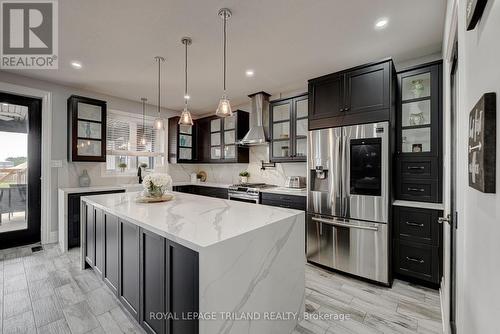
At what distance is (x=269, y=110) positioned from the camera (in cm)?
393

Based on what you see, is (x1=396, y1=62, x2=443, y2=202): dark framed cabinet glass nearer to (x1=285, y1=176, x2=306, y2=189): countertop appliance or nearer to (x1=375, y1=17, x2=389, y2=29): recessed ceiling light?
(x1=375, y1=17, x2=389, y2=29): recessed ceiling light

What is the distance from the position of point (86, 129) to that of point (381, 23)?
14.9 ft

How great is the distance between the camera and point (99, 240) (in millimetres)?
2346

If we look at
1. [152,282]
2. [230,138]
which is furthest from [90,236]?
[230,138]

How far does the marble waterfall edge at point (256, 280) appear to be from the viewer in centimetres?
120

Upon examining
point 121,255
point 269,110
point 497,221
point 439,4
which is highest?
point 439,4

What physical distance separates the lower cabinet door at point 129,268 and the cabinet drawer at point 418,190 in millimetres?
2904

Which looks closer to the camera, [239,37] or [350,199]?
[239,37]

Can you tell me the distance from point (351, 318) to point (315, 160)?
5.68 feet

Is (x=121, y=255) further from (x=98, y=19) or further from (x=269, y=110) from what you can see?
(x=269, y=110)

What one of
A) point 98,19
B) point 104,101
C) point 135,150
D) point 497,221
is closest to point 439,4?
point 497,221

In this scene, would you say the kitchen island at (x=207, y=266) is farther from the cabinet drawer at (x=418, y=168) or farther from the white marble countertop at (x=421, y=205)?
the cabinet drawer at (x=418, y=168)

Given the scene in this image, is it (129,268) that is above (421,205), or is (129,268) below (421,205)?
below

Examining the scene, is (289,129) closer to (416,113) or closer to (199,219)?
(416,113)
